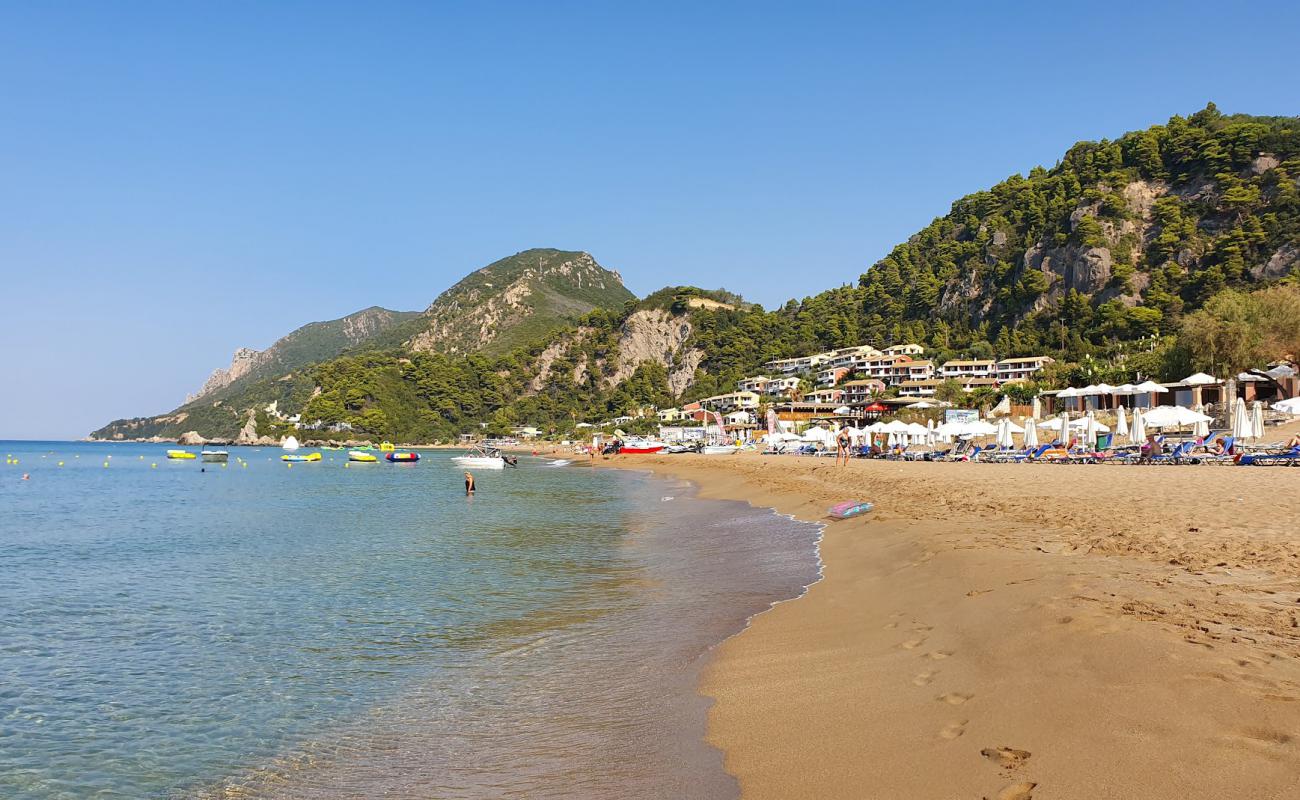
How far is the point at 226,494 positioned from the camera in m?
39.4

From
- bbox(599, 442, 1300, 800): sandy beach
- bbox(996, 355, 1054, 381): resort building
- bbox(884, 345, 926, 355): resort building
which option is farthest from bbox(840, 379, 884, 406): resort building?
bbox(599, 442, 1300, 800): sandy beach

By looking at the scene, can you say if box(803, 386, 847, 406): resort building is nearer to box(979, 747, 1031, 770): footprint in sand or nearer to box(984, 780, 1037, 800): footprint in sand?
box(979, 747, 1031, 770): footprint in sand

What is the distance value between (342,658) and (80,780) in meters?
3.24

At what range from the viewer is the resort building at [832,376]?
12162 centimetres

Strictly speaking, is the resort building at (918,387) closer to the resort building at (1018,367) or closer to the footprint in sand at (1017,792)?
the resort building at (1018,367)

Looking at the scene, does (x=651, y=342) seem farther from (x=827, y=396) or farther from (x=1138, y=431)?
(x=1138, y=431)

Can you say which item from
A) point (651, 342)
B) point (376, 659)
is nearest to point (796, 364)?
point (651, 342)

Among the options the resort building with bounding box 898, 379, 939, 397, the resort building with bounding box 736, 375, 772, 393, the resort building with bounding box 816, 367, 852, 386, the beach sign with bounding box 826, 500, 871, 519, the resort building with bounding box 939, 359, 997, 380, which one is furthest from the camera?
the resort building with bounding box 736, 375, 772, 393

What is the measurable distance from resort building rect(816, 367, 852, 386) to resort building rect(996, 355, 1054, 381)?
25.8 m

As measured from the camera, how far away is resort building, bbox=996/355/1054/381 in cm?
9718

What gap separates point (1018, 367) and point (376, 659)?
347 ft

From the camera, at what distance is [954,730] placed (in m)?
4.89

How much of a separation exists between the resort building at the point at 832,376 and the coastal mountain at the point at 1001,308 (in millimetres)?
14850

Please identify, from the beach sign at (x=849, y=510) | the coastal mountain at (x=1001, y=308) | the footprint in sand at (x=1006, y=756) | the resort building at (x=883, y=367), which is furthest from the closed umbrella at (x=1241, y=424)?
the resort building at (x=883, y=367)
